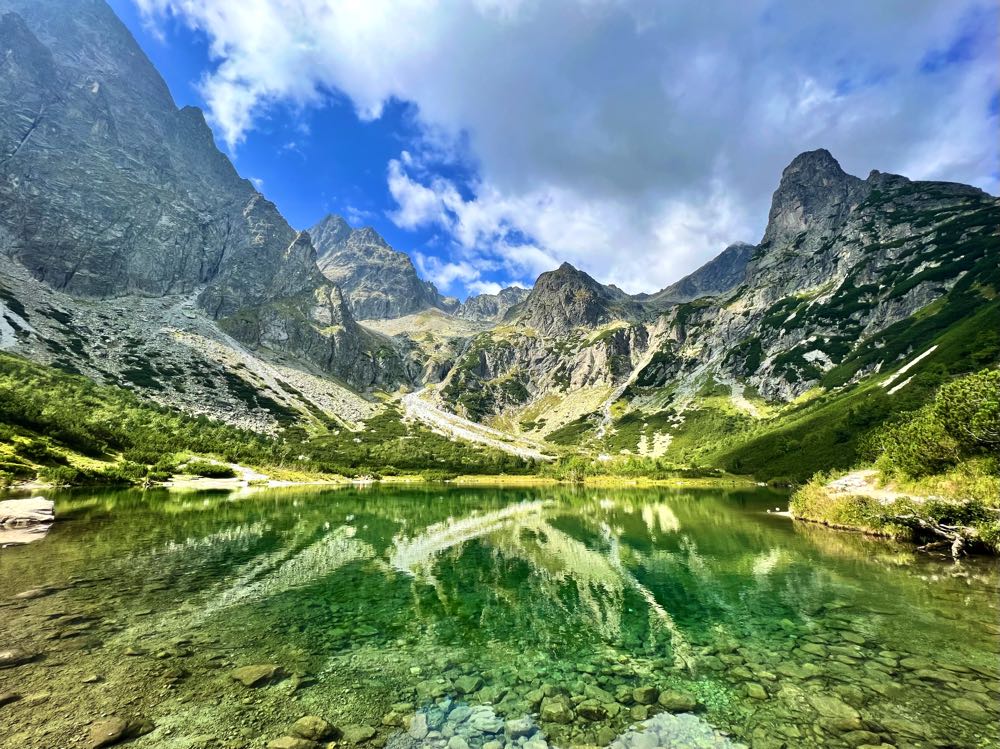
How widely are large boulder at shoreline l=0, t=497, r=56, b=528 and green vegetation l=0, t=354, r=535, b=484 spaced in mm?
34440

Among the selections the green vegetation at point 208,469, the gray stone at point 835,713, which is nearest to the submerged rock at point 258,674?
the gray stone at point 835,713

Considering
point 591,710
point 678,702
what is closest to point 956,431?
point 678,702

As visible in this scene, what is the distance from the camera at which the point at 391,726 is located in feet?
37.2

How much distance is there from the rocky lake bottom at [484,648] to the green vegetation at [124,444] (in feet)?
198

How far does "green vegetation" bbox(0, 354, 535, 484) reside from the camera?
77750 millimetres

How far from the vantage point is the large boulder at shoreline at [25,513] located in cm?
3538

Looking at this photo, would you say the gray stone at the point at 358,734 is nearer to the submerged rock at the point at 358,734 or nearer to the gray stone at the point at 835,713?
the submerged rock at the point at 358,734

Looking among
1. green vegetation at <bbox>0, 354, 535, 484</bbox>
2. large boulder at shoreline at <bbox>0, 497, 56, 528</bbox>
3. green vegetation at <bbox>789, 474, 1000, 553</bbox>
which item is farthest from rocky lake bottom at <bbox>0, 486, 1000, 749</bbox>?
green vegetation at <bbox>0, 354, 535, 484</bbox>

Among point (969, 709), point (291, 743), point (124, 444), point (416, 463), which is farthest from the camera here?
point (416, 463)

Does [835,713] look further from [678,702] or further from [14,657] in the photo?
[14,657]

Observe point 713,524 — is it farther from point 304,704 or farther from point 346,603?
point 304,704

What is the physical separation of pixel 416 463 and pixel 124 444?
3820 inches

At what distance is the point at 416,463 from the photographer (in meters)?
184

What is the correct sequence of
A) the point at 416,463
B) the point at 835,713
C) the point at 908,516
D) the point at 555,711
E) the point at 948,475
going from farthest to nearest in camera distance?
1. the point at 416,463
2. the point at 908,516
3. the point at 948,475
4. the point at 555,711
5. the point at 835,713
